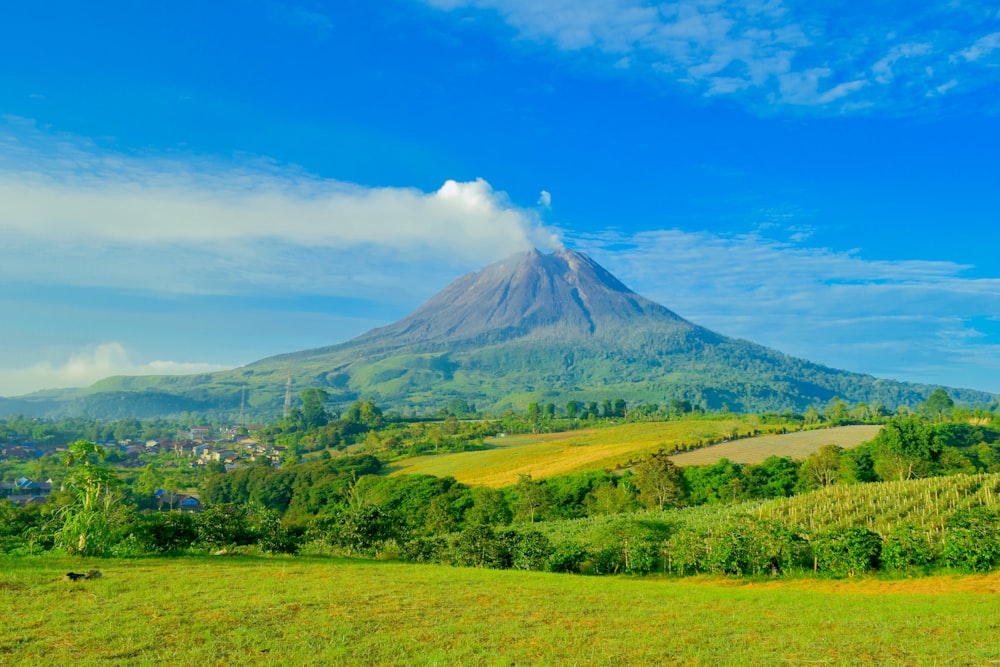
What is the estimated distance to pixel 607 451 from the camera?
72.5 meters

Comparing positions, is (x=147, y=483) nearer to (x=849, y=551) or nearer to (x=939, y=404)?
(x=849, y=551)

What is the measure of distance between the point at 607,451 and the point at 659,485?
23.2 meters

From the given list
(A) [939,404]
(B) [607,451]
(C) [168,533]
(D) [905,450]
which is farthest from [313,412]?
(A) [939,404]

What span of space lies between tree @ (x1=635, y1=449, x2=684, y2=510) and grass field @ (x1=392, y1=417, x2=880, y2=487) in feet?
31.4

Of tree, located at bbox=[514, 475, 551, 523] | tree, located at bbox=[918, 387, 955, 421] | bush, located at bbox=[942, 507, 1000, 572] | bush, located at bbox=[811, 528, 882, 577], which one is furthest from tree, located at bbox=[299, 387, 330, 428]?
tree, located at bbox=[918, 387, 955, 421]

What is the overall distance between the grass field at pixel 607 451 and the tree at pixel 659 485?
31.4ft

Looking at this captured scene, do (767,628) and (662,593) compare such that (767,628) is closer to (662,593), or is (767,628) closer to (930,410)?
(662,593)

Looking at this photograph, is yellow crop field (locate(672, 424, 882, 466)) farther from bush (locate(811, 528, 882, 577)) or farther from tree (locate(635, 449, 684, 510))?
bush (locate(811, 528, 882, 577))

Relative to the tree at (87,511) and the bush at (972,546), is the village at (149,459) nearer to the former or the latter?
the tree at (87,511)

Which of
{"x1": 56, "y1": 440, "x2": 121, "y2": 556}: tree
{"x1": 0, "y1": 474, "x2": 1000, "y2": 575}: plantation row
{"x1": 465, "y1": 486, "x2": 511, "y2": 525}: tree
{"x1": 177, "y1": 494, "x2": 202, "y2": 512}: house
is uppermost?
{"x1": 56, "y1": 440, "x2": 121, "y2": 556}: tree

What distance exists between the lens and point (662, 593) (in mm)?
16844

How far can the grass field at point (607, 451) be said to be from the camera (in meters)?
64.6

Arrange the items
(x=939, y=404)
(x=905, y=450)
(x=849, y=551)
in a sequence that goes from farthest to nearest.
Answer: (x=939, y=404)
(x=905, y=450)
(x=849, y=551)

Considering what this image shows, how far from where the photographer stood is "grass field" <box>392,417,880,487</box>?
212 feet
